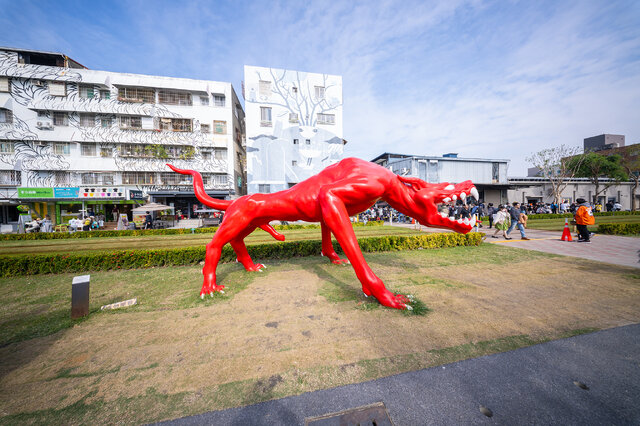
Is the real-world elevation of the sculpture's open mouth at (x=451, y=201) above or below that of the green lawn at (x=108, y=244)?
above

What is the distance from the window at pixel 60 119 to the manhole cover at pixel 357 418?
1464 inches

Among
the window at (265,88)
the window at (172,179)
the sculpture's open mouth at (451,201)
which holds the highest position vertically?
the window at (265,88)

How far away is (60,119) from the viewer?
2508 cm

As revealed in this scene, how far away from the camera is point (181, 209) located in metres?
27.6

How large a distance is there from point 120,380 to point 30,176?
36.0m

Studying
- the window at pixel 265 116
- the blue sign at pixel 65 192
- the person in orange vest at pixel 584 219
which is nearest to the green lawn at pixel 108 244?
the person in orange vest at pixel 584 219

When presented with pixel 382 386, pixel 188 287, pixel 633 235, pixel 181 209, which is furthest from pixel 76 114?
pixel 633 235

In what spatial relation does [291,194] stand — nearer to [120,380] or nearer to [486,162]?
[120,380]

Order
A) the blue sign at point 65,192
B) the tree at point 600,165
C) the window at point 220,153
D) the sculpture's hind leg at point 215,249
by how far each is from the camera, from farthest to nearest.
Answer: the tree at point 600,165, the window at point 220,153, the blue sign at point 65,192, the sculpture's hind leg at point 215,249

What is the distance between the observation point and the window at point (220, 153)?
90.0 ft

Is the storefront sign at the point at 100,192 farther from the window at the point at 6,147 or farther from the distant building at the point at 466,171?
the distant building at the point at 466,171

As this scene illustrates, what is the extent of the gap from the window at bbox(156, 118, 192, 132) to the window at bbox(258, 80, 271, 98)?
29.1ft

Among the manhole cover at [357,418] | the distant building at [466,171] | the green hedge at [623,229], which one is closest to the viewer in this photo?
the manhole cover at [357,418]

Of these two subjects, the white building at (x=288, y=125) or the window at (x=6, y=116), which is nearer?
the window at (x=6, y=116)
